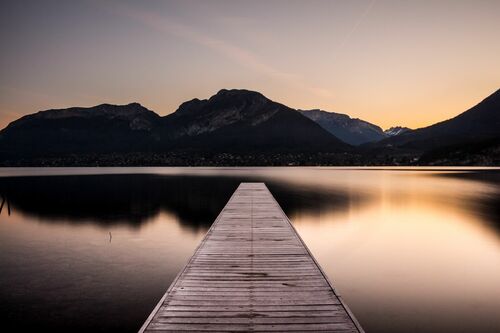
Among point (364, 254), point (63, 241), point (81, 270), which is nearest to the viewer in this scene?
point (81, 270)

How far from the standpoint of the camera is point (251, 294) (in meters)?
8.38

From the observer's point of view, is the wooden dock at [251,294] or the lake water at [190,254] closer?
the wooden dock at [251,294]

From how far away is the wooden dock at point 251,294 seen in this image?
6934mm

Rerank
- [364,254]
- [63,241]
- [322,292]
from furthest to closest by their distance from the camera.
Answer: [63,241], [364,254], [322,292]

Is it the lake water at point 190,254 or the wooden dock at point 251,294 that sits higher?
the wooden dock at point 251,294

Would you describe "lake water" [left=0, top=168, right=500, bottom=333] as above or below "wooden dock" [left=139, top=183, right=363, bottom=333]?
below

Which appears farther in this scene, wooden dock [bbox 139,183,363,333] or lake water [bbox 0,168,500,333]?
lake water [bbox 0,168,500,333]

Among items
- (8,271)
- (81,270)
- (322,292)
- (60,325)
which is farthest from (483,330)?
(8,271)

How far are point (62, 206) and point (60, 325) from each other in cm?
3159

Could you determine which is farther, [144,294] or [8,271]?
[8,271]

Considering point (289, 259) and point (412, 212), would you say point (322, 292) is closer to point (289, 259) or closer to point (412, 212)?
point (289, 259)

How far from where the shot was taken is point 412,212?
3394 centimetres

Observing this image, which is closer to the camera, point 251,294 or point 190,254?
point 251,294

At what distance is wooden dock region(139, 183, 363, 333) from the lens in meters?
6.93
